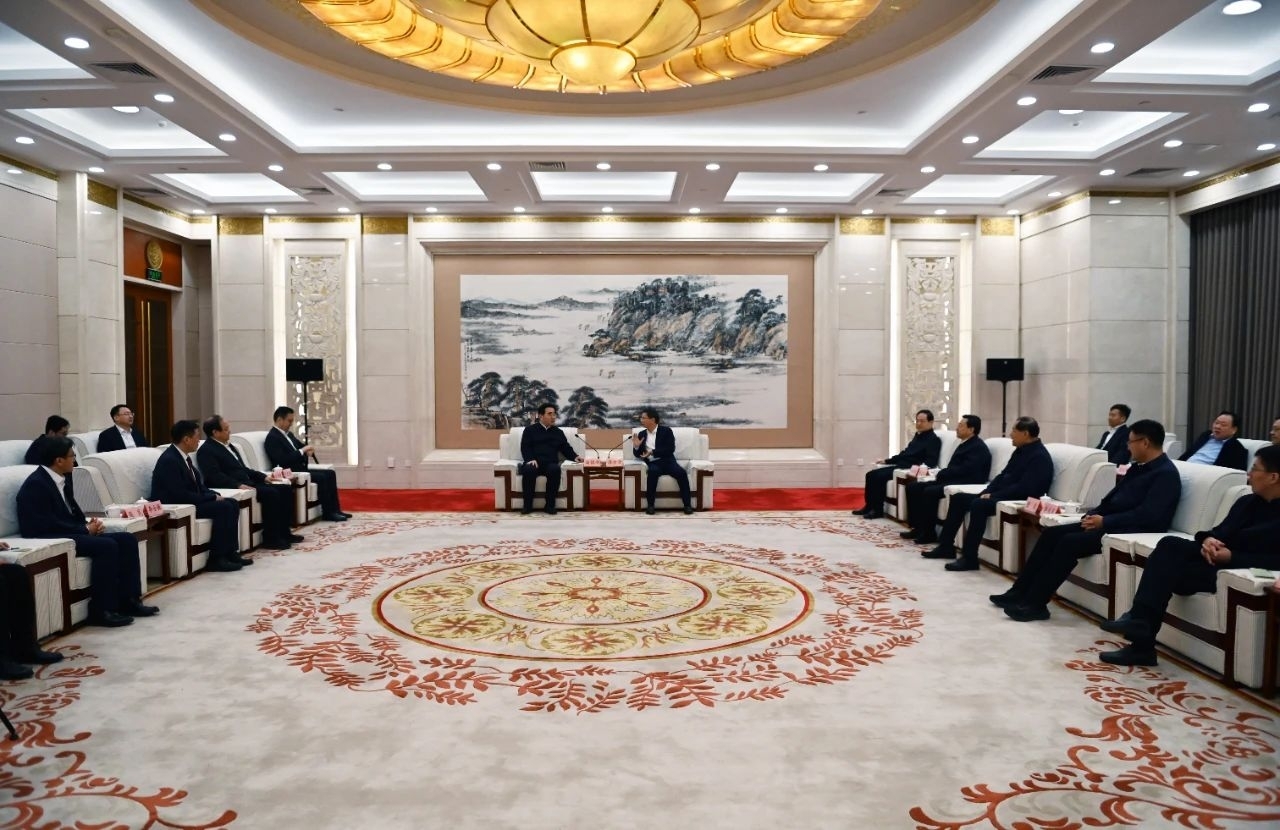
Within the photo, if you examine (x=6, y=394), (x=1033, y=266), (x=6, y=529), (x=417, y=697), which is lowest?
(x=417, y=697)

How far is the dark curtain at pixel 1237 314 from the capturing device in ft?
29.8

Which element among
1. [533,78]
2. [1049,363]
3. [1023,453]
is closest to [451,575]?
[533,78]

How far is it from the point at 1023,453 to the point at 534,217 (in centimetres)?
793

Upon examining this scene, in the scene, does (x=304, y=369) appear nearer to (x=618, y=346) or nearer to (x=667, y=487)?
(x=618, y=346)

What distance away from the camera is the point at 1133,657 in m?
4.60

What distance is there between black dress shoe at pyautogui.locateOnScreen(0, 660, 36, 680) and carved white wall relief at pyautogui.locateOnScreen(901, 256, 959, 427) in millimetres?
10992

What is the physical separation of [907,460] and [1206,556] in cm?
512

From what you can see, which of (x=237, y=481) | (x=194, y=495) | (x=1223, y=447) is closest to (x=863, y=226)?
(x=1223, y=447)

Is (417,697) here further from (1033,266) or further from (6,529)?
(1033,266)

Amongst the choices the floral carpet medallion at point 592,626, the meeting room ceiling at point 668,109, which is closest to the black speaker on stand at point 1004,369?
the meeting room ceiling at point 668,109

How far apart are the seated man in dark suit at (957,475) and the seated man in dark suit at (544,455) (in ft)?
13.7

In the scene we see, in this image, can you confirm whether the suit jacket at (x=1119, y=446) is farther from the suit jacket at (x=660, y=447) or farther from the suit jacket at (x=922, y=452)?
the suit jacket at (x=660, y=447)

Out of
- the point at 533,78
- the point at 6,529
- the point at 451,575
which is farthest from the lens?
the point at 533,78

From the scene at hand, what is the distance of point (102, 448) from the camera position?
874 cm
